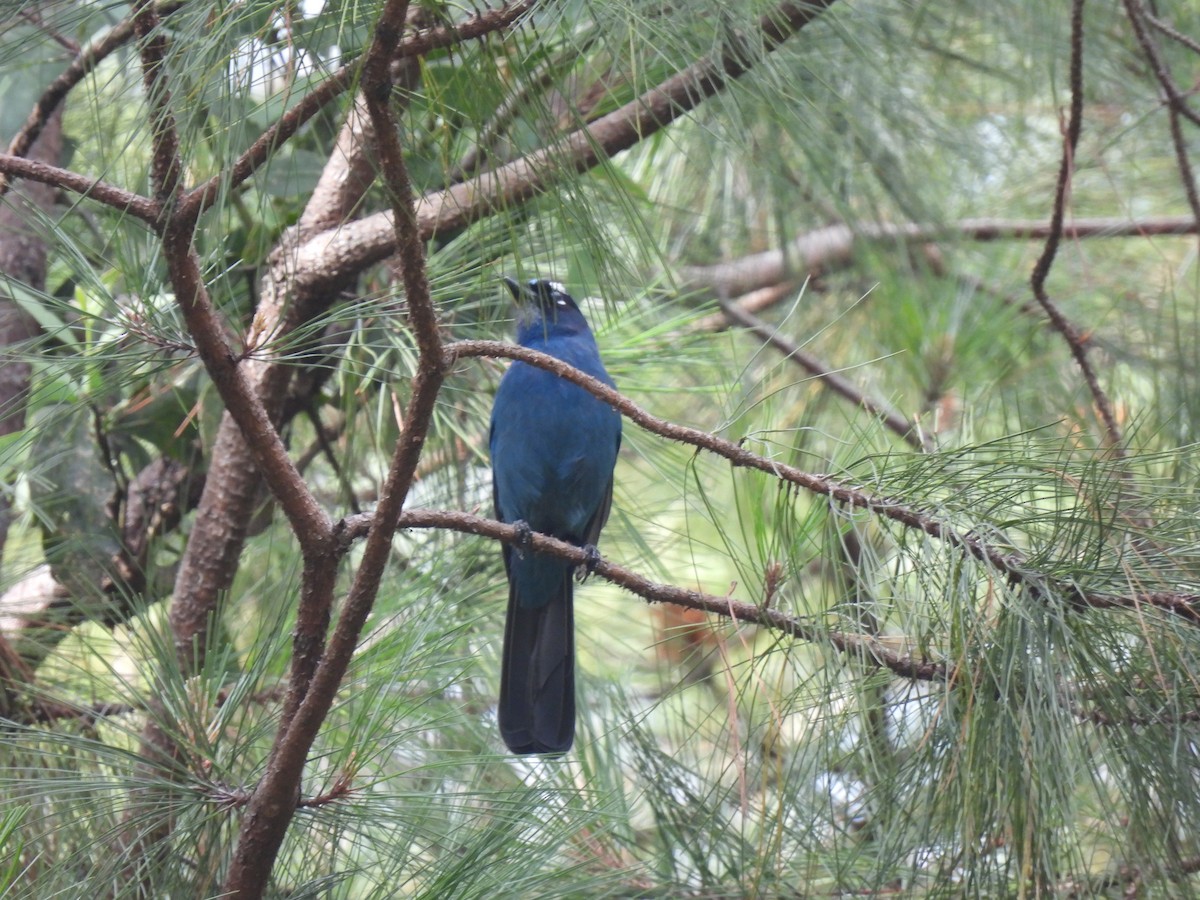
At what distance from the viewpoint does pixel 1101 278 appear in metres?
4.79

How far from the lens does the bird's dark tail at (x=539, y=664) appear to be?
9.09ft

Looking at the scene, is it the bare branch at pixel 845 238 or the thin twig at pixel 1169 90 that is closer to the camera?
the thin twig at pixel 1169 90

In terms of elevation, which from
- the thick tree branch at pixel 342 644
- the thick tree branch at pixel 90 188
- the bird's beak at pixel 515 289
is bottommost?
the thick tree branch at pixel 342 644

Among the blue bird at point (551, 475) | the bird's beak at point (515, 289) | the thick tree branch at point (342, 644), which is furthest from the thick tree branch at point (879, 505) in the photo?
the blue bird at point (551, 475)

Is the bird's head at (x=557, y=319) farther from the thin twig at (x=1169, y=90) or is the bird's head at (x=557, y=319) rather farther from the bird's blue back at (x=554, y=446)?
the thin twig at (x=1169, y=90)

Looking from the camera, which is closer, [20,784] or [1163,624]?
[1163,624]

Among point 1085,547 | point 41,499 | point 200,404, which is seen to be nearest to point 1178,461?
point 1085,547

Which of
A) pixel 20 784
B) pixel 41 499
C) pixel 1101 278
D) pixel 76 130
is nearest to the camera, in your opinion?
pixel 20 784

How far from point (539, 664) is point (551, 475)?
58 centimetres

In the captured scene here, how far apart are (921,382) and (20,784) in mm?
3209

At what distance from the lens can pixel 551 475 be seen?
327 cm

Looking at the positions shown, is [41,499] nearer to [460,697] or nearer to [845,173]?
[460,697]

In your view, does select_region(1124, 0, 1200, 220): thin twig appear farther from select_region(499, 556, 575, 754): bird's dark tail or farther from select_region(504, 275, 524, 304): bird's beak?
select_region(499, 556, 575, 754): bird's dark tail

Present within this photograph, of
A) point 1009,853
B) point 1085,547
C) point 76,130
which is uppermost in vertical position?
point 76,130
